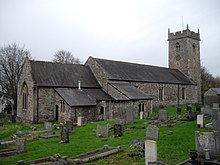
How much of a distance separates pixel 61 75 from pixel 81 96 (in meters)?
4.01

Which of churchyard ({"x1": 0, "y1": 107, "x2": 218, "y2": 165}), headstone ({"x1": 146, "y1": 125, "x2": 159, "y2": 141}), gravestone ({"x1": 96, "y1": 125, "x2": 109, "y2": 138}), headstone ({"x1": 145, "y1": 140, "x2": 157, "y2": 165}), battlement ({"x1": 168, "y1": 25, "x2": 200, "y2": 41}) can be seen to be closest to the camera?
headstone ({"x1": 145, "y1": 140, "x2": 157, "y2": 165})

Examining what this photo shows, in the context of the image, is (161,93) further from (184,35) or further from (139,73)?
(184,35)

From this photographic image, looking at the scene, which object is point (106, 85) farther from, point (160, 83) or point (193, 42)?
point (193, 42)

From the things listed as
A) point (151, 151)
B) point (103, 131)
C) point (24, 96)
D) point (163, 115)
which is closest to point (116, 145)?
point (103, 131)

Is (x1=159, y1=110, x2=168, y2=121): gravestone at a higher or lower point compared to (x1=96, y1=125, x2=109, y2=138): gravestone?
higher

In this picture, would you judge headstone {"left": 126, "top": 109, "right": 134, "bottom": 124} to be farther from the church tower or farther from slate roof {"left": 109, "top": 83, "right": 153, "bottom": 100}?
the church tower

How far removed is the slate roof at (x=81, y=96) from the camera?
24656mm

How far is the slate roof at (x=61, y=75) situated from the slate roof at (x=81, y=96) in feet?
3.12

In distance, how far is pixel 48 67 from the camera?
28.3 meters

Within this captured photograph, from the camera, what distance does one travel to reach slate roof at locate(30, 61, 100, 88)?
2645 cm

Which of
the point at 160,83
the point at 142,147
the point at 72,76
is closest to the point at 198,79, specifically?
the point at 160,83

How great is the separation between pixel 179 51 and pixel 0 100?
3174cm

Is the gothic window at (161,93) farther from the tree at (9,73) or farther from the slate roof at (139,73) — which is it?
the tree at (9,73)

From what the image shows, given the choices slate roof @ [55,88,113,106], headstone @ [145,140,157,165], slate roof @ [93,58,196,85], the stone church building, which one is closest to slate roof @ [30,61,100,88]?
the stone church building
